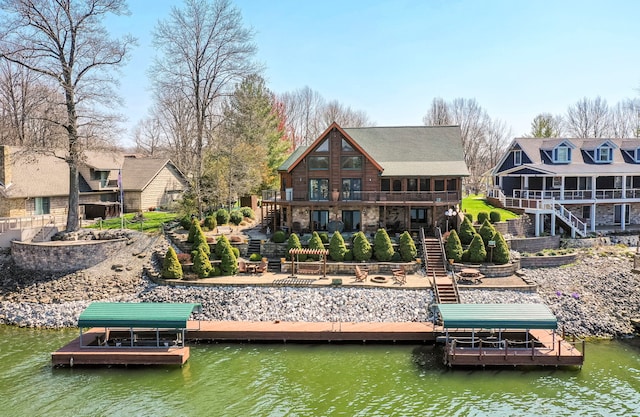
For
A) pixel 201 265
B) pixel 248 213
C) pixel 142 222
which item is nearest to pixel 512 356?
pixel 201 265

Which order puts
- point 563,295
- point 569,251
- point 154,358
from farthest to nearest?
point 569,251
point 563,295
point 154,358

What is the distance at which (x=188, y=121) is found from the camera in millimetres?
52344

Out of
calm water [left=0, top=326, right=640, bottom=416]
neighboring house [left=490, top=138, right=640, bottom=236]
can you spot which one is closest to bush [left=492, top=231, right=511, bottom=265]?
neighboring house [left=490, top=138, right=640, bottom=236]

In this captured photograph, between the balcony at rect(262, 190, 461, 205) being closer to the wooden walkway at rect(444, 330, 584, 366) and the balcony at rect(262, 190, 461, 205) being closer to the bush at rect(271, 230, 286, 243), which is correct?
the bush at rect(271, 230, 286, 243)

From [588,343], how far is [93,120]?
96.5 feet

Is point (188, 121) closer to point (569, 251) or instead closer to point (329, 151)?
point (329, 151)

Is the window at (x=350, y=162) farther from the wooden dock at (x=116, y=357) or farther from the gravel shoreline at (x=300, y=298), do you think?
the wooden dock at (x=116, y=357)

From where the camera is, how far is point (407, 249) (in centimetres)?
2919

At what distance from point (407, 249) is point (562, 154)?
748 inches

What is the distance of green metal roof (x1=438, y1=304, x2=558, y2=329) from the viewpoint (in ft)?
63.0

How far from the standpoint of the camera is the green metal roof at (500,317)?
19.2 metres

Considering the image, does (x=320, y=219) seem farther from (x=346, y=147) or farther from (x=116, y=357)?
(x=116, y=357)

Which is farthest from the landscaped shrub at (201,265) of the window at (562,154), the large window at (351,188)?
the window at (562,154)

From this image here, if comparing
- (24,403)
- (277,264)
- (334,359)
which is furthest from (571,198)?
(24,403)
